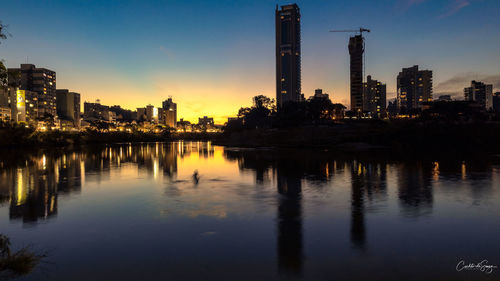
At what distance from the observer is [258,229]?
15.9 m

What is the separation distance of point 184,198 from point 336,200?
37.2ft

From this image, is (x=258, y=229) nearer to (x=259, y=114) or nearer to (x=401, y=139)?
(x=401, y=139)

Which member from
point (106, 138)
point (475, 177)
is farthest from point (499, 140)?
point (106, 138)

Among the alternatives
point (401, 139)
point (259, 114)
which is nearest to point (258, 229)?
point (401, 139)

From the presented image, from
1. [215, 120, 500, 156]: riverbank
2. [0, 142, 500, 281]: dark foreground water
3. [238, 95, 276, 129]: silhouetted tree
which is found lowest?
[0, 142, 500, 281]: dark foreground water

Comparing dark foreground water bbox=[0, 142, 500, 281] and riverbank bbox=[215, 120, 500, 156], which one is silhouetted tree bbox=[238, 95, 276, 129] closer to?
riverbank bbox=[215, 120, 500, 156]

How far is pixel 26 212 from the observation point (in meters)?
19.1

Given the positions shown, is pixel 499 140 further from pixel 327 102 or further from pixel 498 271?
pixel 498 271

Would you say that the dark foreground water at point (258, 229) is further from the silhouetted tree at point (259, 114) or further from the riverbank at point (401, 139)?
the silhouetted tree at point (259, 114)

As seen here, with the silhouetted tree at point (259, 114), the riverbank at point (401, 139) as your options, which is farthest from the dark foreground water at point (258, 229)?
the silhouetted tree at point (259, 114)

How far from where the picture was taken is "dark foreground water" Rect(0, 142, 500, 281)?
1115cm

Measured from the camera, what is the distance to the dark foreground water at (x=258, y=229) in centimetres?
1115

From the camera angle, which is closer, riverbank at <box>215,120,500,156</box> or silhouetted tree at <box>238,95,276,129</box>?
riverbank at <box>215,120,500,156</box>

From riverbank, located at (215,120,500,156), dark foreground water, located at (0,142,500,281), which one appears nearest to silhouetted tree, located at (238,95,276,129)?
riverbank, located at (215,120,500,156)
